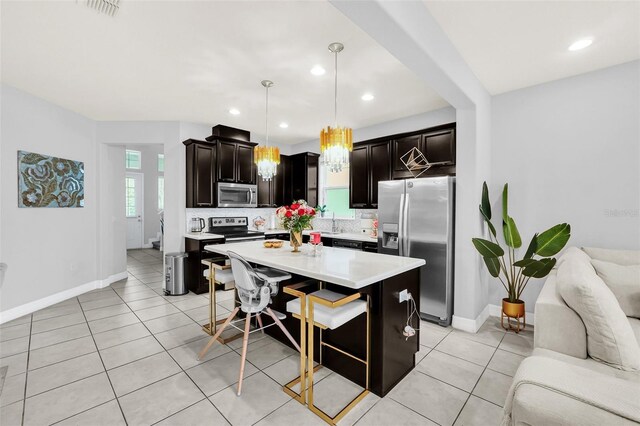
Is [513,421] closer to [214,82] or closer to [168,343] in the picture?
[168,343]

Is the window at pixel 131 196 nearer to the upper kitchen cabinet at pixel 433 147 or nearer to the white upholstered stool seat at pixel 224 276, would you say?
the white upholstered stool seat at pixel 224 276

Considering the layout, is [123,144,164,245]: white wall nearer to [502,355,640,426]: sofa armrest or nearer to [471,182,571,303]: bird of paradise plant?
[471,182,571,303]: bird of paradise plant

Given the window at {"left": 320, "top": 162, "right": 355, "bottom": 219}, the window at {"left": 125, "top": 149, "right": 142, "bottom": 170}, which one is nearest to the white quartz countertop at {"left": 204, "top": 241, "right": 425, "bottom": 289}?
the window at {"left": 320, "top": 162, "right": 355, "bottom": 219}

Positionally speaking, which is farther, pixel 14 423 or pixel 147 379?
pixel 147 379

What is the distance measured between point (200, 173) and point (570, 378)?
4.82 meters

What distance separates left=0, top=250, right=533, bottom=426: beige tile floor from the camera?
6.27 feet

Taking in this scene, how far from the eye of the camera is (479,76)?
3.07 m

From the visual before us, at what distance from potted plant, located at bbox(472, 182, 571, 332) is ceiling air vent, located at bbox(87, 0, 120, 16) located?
371cm

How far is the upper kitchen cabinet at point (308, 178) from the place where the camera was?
588 cm

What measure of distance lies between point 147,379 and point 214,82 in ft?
9.88

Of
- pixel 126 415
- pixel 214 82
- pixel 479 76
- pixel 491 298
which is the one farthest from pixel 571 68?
pixel 126 415

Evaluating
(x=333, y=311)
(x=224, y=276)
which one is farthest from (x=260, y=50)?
(x=333, y=311)

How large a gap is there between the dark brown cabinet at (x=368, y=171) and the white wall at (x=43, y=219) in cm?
435

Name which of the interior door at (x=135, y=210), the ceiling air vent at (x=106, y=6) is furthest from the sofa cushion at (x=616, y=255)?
the interior door at (x=135, y=210)
